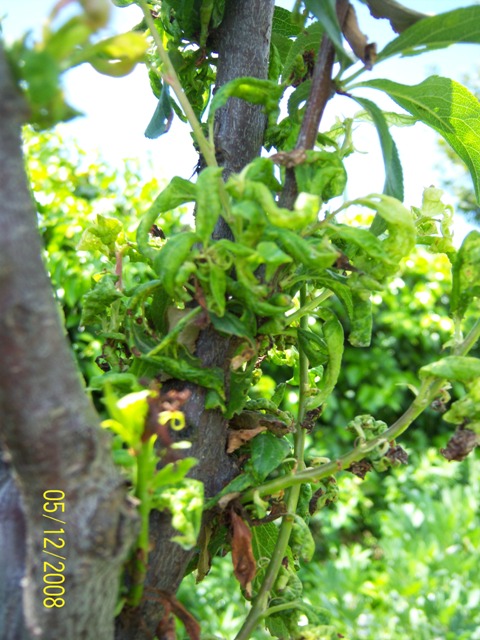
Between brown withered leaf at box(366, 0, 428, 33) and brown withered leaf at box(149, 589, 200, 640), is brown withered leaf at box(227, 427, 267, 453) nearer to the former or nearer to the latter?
brown withered leaf at box(149, 589, 200, 640)

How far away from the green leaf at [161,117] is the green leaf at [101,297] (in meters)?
0.17

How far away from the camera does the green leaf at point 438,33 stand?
22.3 inches

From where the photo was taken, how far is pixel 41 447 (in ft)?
1.26

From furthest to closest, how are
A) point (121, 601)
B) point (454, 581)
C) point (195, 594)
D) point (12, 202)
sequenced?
1. point (195, 594)
2. point (454, 581)
3. point (121, 601)
4. point (12, 202)

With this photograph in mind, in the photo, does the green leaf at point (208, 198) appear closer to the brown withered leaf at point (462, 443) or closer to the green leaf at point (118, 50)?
the green leaf at point (118, 50)

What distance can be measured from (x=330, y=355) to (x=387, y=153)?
19 centimetres

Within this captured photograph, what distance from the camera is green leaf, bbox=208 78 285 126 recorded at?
570mm

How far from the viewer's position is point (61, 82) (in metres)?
0.41

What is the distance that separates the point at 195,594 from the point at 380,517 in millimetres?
942

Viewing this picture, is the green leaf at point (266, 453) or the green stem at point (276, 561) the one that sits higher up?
the green leaf at point (266, 453)

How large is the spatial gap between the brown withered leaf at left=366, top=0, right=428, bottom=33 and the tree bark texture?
0.40 ft

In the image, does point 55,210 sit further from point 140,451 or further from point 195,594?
point 140,451

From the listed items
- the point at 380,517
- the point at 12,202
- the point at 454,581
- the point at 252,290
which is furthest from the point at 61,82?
A: the point at 380,517

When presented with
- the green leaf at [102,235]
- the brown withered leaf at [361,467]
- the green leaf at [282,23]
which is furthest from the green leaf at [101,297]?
the green leaf at [282,23]
